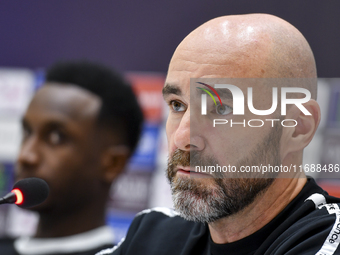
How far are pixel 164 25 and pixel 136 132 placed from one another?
68 centimetres

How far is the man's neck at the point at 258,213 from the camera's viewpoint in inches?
44.9

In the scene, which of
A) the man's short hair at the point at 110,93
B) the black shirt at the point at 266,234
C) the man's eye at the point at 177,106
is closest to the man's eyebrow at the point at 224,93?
the man's eye at the point at 177,106

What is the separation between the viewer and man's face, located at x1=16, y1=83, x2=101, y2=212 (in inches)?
88.3

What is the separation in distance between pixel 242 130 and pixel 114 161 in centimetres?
138

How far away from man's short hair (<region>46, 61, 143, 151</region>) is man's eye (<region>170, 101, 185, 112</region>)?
1.17m

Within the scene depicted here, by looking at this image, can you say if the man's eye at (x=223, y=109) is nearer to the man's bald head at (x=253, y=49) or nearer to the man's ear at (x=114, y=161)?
the man's bald head at (x=253, y=49)

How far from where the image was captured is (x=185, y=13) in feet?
7.98

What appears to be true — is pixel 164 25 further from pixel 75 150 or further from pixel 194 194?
pixel 194 194

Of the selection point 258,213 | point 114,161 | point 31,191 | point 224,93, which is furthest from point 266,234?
point 114,161

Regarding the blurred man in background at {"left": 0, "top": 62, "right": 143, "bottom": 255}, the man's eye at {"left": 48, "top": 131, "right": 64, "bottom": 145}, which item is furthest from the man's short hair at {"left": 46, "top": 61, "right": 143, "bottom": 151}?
the man's eye at {"left": 48, "top": 131, "right": 64, "bottom": 145}

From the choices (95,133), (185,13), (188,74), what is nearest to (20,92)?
(95,133)

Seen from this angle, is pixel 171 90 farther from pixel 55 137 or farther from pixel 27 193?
pixel 55 137

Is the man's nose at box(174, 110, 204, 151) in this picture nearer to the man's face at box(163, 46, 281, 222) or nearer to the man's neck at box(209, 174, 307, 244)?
the man's face at box(163, 46, 281, 222)

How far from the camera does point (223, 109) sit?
114 cm
